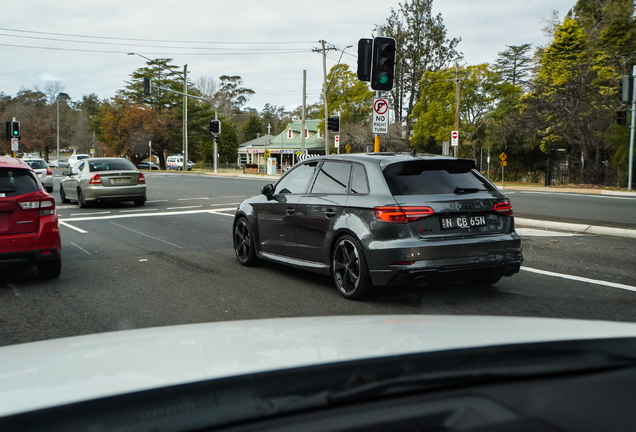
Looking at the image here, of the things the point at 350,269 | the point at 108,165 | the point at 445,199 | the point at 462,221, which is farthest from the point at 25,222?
the point at 108,165

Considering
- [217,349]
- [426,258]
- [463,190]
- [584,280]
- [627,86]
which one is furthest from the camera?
[627,86]

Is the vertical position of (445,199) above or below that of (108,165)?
below

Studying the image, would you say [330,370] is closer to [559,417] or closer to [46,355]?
[559,417]

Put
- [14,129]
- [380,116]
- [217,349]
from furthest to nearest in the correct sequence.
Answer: [14,129] → [380,116] → [217,349]

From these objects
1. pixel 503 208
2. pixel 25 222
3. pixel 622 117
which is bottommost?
pixel 25 222

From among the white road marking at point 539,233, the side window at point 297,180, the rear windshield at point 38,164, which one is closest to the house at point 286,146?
the rear windshield at point 38,164

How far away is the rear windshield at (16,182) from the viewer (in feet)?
23.6

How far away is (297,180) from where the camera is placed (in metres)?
7.73

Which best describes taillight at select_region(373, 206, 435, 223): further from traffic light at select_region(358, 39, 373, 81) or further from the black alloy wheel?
traffic light at select_region(358, 39, 373, 81)

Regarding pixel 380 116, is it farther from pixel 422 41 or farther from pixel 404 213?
pixel 422 41

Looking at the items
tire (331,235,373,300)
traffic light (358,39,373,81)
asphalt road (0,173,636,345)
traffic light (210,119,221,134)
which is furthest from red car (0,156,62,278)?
traffic light (210,119,221,134)

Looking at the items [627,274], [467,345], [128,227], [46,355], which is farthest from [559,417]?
[128,227]

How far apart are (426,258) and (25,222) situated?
4.68 meters

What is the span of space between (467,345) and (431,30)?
220ft
